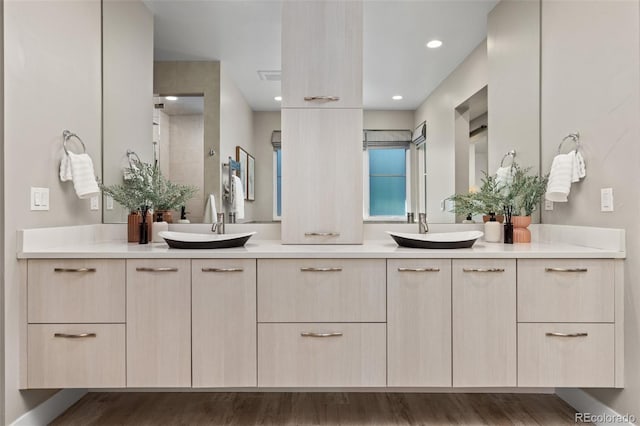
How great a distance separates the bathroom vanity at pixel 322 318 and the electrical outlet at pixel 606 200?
134mm

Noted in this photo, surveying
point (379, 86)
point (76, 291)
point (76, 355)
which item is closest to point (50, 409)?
point (76, 355)

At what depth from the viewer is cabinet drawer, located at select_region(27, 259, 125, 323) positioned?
1764mm

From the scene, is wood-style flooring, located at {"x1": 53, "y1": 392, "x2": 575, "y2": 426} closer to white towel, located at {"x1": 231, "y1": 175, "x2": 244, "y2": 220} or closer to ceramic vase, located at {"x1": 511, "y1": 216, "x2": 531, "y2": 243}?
ceramic vase, located at {"x1": 511, "y1": 216, "x2": 531, "y2": 243}

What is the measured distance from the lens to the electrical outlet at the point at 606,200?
71.9 inches

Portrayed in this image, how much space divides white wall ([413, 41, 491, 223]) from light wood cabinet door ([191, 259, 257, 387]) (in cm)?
→ 124

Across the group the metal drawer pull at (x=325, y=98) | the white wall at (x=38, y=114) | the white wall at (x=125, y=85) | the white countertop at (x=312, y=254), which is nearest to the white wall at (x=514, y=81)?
the white countertop at (x=312, y=254)

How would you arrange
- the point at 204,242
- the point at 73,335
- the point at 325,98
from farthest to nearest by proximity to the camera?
the point at 325,98, the point at 204,242, the point at 73,335

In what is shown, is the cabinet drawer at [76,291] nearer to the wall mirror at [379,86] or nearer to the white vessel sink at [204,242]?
the white vessel sink at [204,242]

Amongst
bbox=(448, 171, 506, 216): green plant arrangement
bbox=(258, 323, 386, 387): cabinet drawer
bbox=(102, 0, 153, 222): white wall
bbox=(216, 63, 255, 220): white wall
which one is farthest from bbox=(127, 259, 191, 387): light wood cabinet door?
bbox=(448, 171, 506, 216): green plant arrangement

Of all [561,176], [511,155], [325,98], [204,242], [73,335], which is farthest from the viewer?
[511,155]

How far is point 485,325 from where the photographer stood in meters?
1.79

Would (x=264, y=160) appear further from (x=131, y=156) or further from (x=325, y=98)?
(x=131, y=156)

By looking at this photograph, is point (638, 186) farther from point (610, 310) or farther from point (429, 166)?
point (429, 166)

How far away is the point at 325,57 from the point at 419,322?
1.47m
